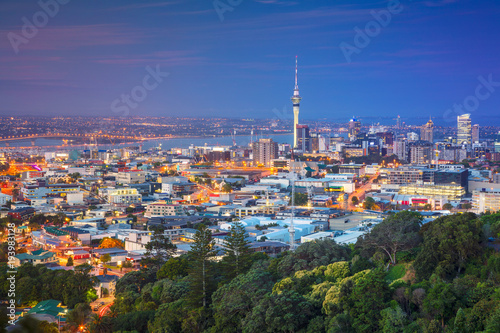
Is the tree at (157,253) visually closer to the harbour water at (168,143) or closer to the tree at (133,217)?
the tree at (133,217)

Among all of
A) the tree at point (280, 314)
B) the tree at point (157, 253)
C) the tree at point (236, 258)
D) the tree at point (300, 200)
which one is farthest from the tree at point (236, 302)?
the tree at point (300, 200)

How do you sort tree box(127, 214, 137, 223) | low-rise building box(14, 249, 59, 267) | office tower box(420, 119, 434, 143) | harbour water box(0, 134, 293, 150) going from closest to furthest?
low-rise building box(14, 249, 59, 267) < tree box(127, 214, 137, 223) < office tower box(420, 119, 434, 143) < harbour water box(0, 134, 293, 150)

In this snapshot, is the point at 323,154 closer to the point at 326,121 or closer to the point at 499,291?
the point at 326,121

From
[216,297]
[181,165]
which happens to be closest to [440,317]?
[216,297]

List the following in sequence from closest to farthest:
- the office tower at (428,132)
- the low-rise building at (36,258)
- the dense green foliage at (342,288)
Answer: the dense green foliage at (342,288) < the low-rise building at (36,258) < the office tower at (428,132)

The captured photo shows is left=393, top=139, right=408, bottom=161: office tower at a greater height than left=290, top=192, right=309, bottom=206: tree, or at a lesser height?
greater

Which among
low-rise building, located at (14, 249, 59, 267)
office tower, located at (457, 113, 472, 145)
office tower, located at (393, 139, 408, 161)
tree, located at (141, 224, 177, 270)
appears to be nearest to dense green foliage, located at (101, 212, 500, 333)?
tree, located at (141, 224, 177, 270)

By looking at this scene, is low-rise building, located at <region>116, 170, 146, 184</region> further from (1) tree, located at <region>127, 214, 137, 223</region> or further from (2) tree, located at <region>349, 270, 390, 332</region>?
(2) tree, located at <region>349, 270, 390, 332</region>

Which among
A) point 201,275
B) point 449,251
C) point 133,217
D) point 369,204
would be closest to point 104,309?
point 201,275
